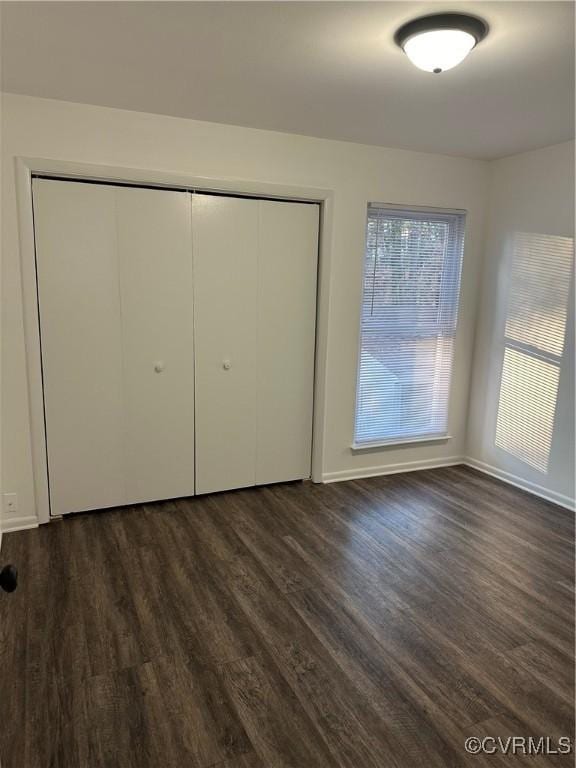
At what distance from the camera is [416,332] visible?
13.5 ft

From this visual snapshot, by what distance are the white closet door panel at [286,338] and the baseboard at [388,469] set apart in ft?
0.78

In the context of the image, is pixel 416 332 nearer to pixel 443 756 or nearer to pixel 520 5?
pixel 520 5

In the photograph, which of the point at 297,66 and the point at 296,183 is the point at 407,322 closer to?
the point at 296,183

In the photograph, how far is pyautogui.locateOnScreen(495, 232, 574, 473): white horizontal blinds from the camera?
3.61 meters

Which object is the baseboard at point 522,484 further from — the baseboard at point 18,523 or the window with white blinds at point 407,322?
the baseboard at point 18,523

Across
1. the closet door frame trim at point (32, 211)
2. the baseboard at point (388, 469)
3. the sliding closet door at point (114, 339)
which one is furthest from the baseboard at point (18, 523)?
the baseboard at point (388, 469)

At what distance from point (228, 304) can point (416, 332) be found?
1589mm

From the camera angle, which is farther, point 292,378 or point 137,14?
point 292,378

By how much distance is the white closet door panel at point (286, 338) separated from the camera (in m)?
3.54

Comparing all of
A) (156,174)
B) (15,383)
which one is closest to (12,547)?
(15,383)

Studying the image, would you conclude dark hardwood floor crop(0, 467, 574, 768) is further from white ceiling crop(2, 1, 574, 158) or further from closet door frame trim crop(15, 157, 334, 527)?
white ceiling crop(2, 1, 574, 158)

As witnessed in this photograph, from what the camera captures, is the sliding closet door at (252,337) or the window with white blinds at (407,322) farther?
the window with white blinds at (407,322)

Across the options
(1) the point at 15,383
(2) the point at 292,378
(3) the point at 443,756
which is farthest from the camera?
(2) the point at 292,378

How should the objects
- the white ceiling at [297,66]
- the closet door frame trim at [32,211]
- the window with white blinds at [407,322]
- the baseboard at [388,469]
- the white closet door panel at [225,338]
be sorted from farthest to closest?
the baseboard at [388,469]
the window with white blinds at [407,322]
the white closet door panel at [225,338]
the closet door frame trim at [32,211]
the white ceiling at [297,66]
